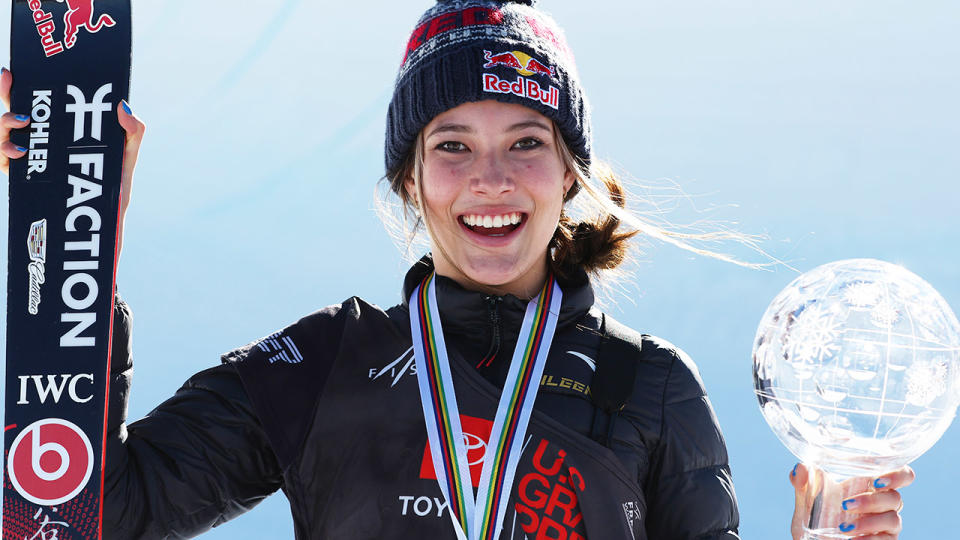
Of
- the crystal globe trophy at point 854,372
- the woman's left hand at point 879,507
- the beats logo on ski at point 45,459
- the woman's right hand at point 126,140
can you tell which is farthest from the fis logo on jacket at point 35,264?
the woman's left hand at point 879,507

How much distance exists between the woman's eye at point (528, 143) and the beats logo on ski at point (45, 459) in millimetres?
1254

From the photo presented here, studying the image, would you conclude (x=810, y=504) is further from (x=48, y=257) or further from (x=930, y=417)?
(x=48, y=257)

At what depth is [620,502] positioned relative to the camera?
2.53m

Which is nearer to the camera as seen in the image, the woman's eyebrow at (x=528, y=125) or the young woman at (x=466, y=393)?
the young woman at (x=466, y=393)

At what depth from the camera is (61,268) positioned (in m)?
2.62

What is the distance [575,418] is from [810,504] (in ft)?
2.01

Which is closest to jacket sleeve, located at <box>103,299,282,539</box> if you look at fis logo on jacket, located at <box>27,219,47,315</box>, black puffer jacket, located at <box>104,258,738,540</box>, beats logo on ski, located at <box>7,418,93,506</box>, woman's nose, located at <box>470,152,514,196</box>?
black puffer jacket, located at <box>104,258,738,540</box>

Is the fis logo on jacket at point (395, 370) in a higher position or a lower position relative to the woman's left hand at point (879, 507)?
higher

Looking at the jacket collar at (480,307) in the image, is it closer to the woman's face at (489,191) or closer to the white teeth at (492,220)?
the woman's face at (489,191)

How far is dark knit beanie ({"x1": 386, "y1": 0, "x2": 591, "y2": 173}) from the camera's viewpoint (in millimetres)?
2688

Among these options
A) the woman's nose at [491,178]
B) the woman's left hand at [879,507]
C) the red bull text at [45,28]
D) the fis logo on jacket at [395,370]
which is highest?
the red bull text at [45,28]

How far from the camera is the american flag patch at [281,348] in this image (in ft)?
8.90

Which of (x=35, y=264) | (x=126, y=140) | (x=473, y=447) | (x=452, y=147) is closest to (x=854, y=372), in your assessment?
(x=473, y=447)

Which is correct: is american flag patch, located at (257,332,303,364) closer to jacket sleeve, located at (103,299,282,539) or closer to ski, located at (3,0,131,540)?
jacket sleeve, located at (103,299,282,539)
